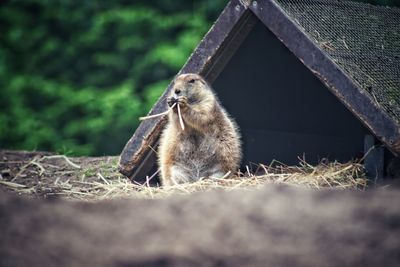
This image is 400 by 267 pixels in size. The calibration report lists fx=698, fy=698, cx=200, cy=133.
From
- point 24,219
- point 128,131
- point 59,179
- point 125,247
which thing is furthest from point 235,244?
point 128,131

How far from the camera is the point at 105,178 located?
21.7ft

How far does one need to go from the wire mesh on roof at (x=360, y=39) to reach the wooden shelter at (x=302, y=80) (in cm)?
1

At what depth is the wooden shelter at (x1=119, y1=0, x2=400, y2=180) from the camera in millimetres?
5176

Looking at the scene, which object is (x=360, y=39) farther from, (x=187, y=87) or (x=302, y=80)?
(x=187, y=87)

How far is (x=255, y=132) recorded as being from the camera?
730 centimetres

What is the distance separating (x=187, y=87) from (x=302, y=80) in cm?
159

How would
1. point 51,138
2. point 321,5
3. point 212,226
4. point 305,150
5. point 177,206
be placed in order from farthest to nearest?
point 51,138 → point 305,150 → point 321,5 → point 177,206 → point 212,226

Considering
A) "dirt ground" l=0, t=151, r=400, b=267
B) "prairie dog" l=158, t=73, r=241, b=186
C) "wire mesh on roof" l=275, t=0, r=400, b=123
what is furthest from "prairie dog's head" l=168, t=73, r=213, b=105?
"dirt ground" l=0, t=151, r=400, b=267

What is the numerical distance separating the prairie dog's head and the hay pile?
776mm

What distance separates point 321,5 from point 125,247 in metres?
4.11

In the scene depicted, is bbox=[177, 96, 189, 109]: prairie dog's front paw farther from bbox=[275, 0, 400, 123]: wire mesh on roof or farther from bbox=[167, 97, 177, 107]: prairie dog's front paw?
bbox=[275, 0, 400, 123]: wire mesh on roof

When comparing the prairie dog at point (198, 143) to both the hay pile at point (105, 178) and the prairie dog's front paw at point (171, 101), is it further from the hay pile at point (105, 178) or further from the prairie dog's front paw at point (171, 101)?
the hay pile at point (105, 178)

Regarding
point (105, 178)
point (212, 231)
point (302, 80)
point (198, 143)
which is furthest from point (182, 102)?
point (212, 231)

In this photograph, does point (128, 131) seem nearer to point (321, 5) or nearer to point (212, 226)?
point (321, 5)
